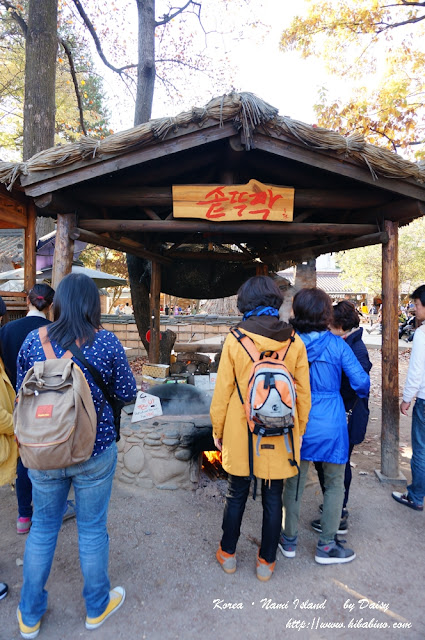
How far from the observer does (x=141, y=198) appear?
13.8 feet

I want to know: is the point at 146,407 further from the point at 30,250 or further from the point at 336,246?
the point at 336,246

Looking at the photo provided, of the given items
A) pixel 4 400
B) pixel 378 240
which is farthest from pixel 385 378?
pixel 4 400

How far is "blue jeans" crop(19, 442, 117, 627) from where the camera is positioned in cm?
197

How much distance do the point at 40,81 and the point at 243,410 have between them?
8.24 m

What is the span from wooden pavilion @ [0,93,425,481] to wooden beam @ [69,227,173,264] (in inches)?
0.6

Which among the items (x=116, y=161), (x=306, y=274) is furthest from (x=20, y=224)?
(x=306, y=274)

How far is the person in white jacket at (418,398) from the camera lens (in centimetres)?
326

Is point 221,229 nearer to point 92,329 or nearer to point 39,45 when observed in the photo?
point 92,329

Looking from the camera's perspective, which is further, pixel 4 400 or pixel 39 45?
pixel 39 45

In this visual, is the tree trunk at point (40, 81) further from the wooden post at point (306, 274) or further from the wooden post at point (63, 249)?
the wooden post at point (306, 274)

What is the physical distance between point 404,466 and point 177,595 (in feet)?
11.4

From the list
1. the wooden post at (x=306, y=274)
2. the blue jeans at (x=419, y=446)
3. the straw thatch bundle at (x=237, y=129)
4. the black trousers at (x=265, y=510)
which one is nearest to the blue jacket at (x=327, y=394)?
the black trousers at (x=265, y=510)

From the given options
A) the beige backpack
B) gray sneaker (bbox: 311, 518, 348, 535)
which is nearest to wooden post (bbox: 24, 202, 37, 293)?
the beige backpack

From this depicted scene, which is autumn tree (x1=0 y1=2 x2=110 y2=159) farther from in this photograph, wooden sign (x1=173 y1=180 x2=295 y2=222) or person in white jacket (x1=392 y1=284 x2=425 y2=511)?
person in white jacket (x1=392 y1=284 x2=425 y2=511)
